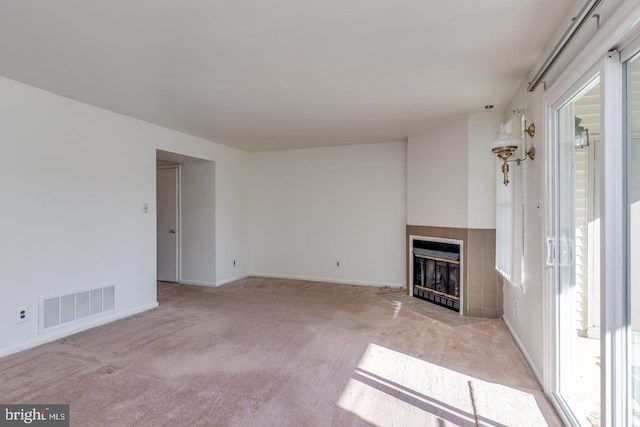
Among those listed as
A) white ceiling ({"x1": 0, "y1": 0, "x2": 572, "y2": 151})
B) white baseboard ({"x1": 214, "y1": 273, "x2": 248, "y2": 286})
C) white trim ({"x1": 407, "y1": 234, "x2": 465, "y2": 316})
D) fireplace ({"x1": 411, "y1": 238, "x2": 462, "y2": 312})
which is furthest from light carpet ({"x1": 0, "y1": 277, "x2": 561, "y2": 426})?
white ceiling ({"x1": 0, "y1": 0, "x2": 572, "y2": 151})

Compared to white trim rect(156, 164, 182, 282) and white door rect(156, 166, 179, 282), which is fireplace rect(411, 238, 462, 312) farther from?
white door rect(156, 166, 179, 282)

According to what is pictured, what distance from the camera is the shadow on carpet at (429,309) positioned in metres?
3.60

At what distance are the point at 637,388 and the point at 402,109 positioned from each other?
9.74ft

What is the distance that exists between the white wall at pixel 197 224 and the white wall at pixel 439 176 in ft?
10.6

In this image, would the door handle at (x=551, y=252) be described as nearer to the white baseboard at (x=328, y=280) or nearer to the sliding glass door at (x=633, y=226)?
the sliding glass door at (x=633, y=226)

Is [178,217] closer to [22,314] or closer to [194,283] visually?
[194,283]

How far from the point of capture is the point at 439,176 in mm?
4223

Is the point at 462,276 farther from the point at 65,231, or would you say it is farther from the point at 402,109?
the point at 65,231

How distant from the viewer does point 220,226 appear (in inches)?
213

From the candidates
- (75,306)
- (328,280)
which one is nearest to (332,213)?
(328,280)

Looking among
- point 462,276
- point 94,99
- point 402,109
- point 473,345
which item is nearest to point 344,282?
point 462,276

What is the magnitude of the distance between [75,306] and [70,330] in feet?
0.77

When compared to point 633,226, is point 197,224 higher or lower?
lower

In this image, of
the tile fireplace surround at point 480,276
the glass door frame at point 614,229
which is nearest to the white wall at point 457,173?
the tile fireplace surround at point 480,276
